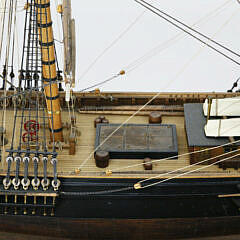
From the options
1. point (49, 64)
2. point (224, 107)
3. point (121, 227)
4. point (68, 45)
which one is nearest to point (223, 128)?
point (224, 107)

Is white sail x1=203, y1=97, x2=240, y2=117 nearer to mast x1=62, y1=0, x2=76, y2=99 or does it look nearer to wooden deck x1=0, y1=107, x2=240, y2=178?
wooden deck x1=0, y1=107, x2=240, y2=178

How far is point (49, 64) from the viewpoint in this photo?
8742 mm

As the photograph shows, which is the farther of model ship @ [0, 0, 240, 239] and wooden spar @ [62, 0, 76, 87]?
model ship @ [0, 0, 240, 239]

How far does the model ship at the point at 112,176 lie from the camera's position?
858 centimetres

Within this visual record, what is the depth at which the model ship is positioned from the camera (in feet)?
28.1

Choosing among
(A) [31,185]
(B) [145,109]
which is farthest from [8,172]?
(B) [145,109]

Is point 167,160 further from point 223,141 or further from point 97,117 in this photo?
point 97,117

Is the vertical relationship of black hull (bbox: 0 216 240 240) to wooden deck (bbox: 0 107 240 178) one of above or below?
below

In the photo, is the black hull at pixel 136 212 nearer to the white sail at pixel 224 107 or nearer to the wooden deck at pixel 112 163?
the wooden deck at pixel 112 163

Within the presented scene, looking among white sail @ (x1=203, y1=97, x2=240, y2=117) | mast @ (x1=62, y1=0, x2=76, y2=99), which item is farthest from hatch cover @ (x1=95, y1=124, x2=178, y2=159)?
mast @ (x1=62, y1=0, x2=76, y2=99)

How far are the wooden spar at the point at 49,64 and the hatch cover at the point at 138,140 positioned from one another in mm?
778

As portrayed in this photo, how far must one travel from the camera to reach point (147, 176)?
8.73 m

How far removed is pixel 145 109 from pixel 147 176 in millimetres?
2023

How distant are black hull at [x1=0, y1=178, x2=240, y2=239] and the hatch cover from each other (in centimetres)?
52
